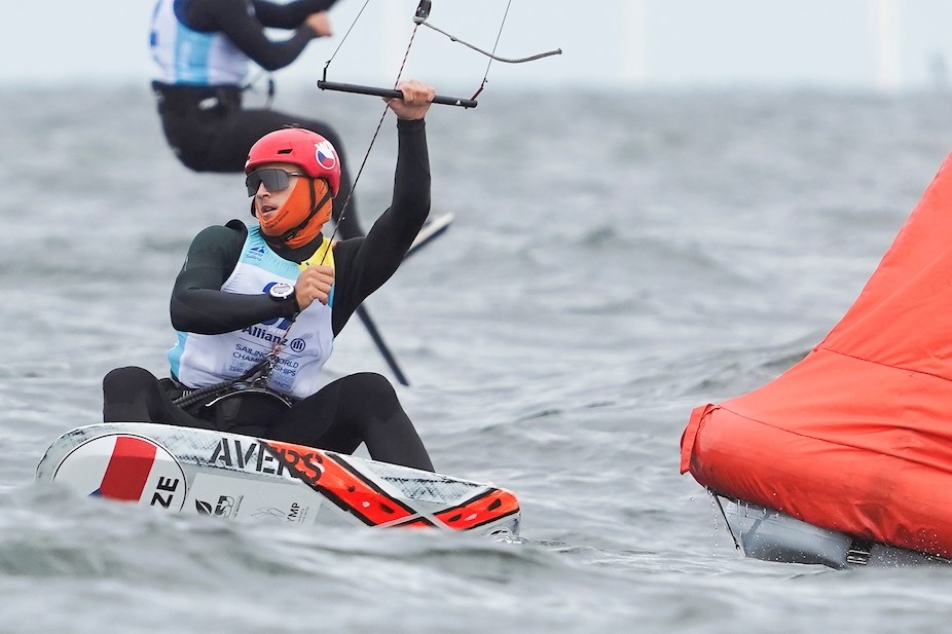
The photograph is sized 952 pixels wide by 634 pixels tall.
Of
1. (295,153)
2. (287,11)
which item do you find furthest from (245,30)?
(295,153)

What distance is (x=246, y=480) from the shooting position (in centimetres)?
479

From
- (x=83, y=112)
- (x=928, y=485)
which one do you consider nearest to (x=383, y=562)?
(x=928, y=485)

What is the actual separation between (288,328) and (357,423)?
33cm

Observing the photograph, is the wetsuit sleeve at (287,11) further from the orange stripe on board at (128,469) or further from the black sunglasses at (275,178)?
the orange stripe on board at (128,469)

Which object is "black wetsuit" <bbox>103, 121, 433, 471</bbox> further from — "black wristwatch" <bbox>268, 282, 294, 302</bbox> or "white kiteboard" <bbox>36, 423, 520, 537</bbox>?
"white kiteboard" <bbox>36, 423, 520, 537</bbox>

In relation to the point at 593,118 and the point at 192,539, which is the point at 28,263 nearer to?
the point at 192,539

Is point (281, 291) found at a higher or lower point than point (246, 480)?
higher

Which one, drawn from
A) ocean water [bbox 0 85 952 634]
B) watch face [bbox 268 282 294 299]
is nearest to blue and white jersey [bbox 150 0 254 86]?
ocean water [bbox 0 85 952 634]

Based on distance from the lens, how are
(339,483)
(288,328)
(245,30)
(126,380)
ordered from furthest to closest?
(245,30), (288,328), (126,380), (339,483)

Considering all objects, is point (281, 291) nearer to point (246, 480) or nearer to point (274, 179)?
point (274, 179)

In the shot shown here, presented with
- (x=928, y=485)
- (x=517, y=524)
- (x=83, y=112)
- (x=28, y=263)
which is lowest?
(x=83, y=112)

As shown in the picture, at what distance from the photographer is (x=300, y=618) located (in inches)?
152

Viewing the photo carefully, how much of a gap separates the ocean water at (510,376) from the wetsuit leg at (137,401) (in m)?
0.35

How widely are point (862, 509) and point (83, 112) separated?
46.4 meters
